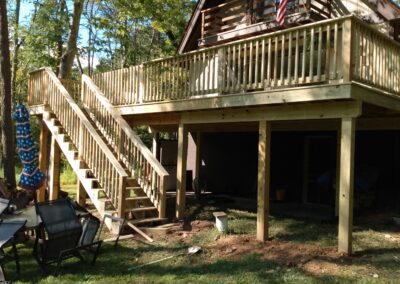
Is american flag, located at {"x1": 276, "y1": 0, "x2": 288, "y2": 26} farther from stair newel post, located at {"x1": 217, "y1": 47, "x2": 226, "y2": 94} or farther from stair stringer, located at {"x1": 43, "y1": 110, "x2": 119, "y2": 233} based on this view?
stair stringer, located at {"x1": 43, "y1": 110, "x2": 119, "y2": 233}

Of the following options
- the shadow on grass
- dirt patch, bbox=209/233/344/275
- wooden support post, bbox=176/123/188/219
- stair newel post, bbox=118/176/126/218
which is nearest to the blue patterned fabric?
stair newel post, bbox=118/176/126/218

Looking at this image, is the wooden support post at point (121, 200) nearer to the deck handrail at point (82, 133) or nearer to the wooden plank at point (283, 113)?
the deck handrail at point (82, 133)

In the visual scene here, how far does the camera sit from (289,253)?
6.36 metres

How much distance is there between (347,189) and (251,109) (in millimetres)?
2396

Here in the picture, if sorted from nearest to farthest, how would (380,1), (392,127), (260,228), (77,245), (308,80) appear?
1. (77,245)
2. (308,80)
3. (260,228)
4. (392,127)
5. (380,1)

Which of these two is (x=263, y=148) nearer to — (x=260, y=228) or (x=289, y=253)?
(x=260, y=228)

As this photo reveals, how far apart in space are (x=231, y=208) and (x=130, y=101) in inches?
147

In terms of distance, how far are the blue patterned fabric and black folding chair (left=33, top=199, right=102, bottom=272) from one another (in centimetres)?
281

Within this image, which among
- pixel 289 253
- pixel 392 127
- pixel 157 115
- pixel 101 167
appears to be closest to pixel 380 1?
pixel 392 127

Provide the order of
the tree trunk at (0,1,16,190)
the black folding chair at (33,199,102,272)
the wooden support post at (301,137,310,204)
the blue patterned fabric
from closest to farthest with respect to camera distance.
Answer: the black folding chair at (33,199,102,272)
the blue patterned fabric
the tree trunk at (0,1,16,190)
the wooden support post at (301,137,310,204)

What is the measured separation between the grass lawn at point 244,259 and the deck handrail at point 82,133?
138 cm

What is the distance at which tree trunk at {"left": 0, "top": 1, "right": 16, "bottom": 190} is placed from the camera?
9750mm

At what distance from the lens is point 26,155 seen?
8.94 meters

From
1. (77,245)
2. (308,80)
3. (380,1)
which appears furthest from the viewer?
(380,1)
